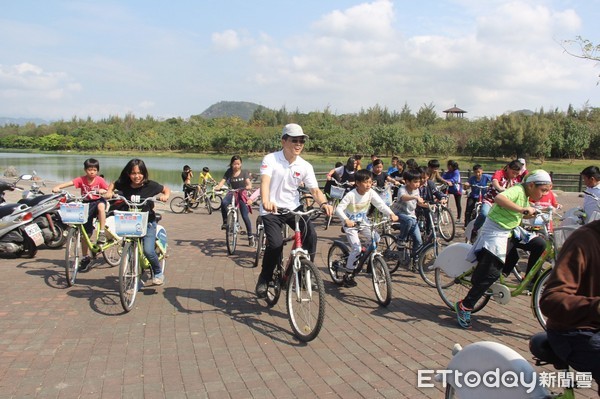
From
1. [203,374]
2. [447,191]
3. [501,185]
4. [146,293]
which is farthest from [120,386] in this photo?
[447,191]

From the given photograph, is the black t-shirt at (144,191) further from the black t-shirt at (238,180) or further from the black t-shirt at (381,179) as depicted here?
the black t-shirt at (381,179)

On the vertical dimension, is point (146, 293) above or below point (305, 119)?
below

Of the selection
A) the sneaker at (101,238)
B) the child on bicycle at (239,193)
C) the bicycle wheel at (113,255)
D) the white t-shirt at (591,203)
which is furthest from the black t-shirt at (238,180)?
the white t-shirt at (591,203)

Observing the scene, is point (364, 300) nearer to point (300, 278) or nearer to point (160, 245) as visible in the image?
point (300, 278)

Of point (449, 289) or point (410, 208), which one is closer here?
point (449, 289)

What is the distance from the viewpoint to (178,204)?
46.5 ft

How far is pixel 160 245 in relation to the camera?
18.4 ft

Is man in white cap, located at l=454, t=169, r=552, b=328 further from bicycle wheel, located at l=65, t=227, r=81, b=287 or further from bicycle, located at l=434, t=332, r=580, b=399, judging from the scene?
bicycle wheel, located at l=65, t=227, r=81, b=287

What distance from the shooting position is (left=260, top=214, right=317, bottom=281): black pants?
4484 mm

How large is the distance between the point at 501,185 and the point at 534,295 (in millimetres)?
4503

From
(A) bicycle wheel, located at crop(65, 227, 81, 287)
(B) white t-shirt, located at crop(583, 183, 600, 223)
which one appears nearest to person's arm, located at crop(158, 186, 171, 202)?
(A) bicycle wheel, located at crop(65, 227, 81, 287)

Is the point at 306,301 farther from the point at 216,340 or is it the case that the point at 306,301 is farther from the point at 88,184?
the point at 88,184

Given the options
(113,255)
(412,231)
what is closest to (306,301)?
(412,231)

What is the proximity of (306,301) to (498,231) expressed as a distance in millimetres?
1984
